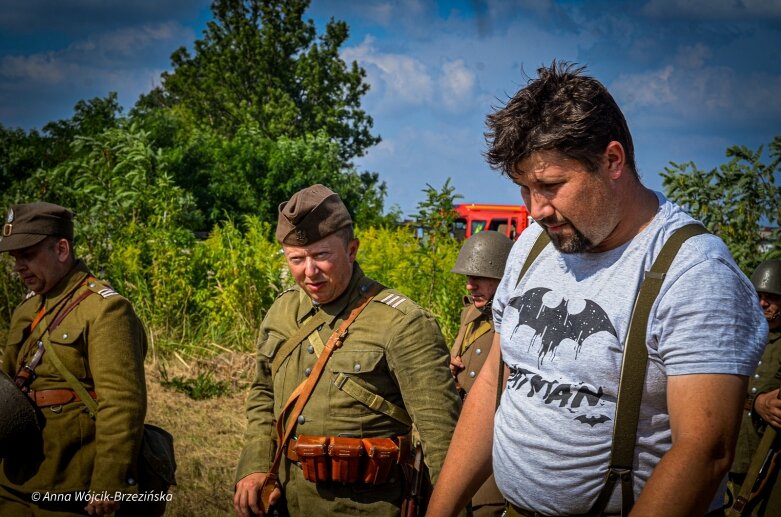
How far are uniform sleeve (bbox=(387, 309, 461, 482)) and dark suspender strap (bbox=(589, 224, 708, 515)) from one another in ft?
3.75

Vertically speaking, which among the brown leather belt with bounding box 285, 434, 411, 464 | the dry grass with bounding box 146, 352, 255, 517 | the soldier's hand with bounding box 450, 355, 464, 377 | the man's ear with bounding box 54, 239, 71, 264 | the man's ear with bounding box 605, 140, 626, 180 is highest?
the man's ear with bounding box 605, 140, 626, 180

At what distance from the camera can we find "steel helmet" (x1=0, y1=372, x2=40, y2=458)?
323cm

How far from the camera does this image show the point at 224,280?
9.72m

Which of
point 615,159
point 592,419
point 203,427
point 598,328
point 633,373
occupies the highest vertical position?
point 615,159

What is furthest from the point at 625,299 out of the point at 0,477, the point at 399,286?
the point at 399,286

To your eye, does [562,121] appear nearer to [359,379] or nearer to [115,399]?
[359,379]

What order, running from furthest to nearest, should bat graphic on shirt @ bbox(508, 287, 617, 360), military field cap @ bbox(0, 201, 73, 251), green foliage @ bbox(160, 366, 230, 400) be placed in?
1. green foliage @ bbox(160, 366, 230, 400)
2. military field cap @ bbox(0, 201, 73, 251)
3. bat graphic on shirt @ bbox(508, 287, 617, 360)

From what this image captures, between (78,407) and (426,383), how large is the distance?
1735mm

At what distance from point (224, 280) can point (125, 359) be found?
21.0 ft

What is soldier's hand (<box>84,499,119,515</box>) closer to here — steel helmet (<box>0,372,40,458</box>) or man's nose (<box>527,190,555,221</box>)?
steel helmet (<box>0,372,40,458</box>)

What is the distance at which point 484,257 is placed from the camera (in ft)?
16.5

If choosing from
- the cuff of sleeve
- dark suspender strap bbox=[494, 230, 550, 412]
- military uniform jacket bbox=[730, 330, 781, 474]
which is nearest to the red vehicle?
military uniform jacket bbox=[730, 330, 781, 474]

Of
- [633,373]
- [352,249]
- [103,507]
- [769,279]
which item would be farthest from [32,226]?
[769,279]

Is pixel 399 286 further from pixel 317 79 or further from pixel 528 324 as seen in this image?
pixel 317 79
